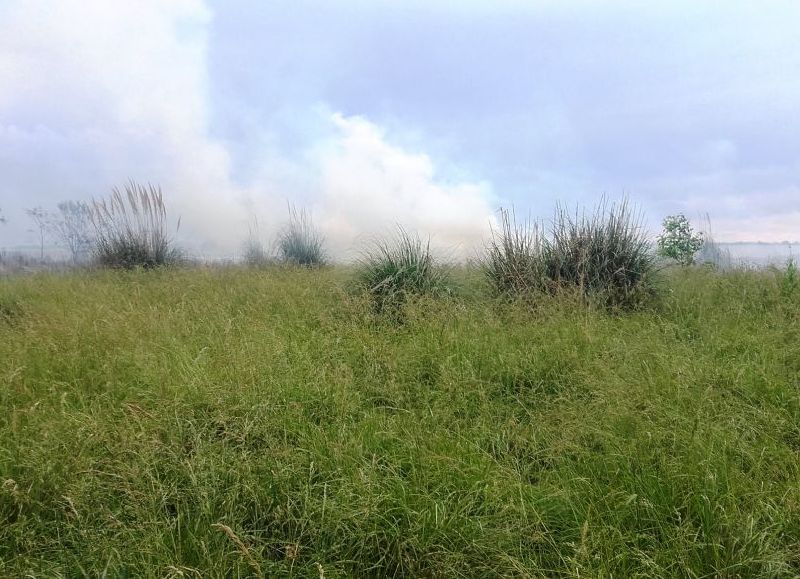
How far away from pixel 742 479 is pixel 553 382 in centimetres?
107

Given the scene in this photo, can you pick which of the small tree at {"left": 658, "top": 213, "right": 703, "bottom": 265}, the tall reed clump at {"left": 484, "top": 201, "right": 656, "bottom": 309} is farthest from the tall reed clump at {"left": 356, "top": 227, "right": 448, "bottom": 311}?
the small tree at {"left": 658, "top": 213, "right": 703, "bottom": 265}

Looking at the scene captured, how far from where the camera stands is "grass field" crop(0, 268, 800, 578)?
1.40 m

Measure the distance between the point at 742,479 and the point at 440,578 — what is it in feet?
3.90

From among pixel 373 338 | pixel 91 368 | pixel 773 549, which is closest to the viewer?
pixel 773 549

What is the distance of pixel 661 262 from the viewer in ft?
17.5

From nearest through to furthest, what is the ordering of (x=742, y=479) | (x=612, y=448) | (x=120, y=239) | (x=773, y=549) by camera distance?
(x=773, y=549), (x=742, y=479), (x=612, y=448), (x=120, y=239)

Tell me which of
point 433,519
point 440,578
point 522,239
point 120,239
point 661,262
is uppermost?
point 120,239

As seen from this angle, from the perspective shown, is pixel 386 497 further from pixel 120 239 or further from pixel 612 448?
pixel 120 239

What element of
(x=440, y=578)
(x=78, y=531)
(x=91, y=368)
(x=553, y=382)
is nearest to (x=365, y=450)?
(x=440, y=578)

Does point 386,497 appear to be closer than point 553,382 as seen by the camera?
Yes

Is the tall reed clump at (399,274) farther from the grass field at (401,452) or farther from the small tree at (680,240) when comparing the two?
the small tree at (680,240)

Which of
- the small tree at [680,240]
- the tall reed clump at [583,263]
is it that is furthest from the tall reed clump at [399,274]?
the small tree at [680,240]

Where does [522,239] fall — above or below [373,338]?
above

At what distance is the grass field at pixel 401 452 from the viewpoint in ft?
4.59
